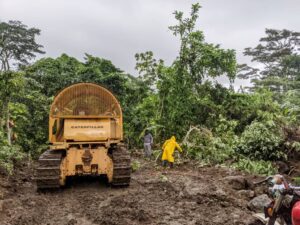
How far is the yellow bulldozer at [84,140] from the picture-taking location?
10.4 meters

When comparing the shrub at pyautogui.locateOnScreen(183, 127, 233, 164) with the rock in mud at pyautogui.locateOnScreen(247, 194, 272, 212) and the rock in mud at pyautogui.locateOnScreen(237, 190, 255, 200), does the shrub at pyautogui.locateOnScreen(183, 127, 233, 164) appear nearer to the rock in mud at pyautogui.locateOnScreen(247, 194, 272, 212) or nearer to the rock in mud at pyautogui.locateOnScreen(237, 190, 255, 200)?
the rock in mud at pyautogui.locateOnScreen(237, 190, 255, 200)

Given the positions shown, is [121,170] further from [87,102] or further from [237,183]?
[237,183]

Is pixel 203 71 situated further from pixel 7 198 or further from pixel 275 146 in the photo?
pixel 7 198

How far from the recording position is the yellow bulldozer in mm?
10444

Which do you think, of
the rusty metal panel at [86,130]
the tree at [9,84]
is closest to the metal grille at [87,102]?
the rusty metal panel at [86,130]

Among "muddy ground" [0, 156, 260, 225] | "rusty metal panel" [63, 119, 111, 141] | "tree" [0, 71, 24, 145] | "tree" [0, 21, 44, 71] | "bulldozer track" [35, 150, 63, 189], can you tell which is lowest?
"muddy ground" [0, 156, 260, 225]

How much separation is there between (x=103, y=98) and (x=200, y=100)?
8883 millimetres

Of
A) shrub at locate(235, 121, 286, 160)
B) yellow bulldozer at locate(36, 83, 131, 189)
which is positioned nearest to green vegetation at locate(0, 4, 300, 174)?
shrub at locate(235, 121, 286, 160)

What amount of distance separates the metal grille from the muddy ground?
216 cm

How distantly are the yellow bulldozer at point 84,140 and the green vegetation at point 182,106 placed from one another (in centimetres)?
251

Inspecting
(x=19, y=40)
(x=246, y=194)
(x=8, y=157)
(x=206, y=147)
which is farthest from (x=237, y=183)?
(x=19, y=40)

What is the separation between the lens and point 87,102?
12.1 meters

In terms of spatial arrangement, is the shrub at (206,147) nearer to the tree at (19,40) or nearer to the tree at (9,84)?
the tree at (9,84)

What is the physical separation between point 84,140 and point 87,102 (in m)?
1.59
